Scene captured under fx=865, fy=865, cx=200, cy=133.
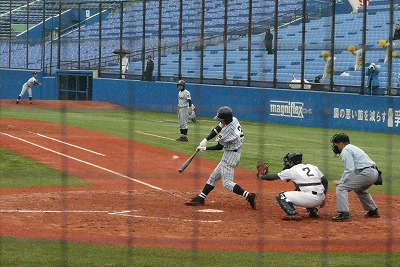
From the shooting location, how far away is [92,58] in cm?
3559

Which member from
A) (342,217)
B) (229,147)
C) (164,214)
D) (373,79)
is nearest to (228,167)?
(229,147)

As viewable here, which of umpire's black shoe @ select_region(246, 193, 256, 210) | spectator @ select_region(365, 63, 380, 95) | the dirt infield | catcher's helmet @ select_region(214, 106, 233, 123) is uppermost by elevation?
spectator @ select_region(365, 63, 380, 95)

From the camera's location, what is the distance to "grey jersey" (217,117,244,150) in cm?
1202

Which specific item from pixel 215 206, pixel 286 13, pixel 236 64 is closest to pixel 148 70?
pixel 236 64

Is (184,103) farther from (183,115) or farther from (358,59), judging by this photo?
(358,59)

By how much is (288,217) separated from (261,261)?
2.55 m

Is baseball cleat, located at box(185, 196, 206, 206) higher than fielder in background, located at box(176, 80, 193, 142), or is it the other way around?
fielder in background, located at box(176, 80, 193, 142)

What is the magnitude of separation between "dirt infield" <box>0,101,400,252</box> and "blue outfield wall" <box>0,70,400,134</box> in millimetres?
5804

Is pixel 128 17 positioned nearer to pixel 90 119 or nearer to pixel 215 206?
pixel 90 119

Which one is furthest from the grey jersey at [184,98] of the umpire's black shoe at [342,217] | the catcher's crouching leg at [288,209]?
the umpire's black shoe at [342,217]

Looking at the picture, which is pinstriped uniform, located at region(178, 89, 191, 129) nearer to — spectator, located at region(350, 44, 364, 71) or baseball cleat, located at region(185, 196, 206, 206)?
spectator, located at region(350, 44, 364, 71)

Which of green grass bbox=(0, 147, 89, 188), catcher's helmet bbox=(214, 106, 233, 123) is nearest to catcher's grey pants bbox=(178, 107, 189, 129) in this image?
green grass bbox=(0, 147, 89, 188)

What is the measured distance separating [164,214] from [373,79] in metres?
14.1

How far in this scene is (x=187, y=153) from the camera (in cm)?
1906
